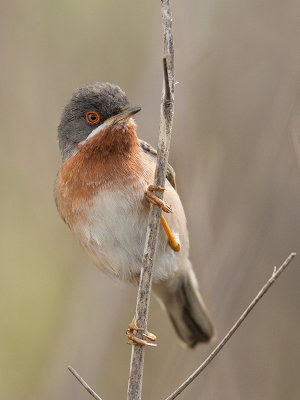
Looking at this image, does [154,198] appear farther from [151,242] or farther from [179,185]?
[179,185]

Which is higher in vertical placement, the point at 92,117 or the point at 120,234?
the point at 92,117

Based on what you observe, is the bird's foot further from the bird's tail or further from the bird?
the bird's tail

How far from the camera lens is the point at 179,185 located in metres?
5.84

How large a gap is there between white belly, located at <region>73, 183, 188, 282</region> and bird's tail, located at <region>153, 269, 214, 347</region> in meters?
0.83

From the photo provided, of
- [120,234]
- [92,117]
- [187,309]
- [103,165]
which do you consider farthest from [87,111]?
[187,309]

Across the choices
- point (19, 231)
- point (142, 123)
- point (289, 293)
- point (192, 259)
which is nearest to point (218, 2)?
point (142, 123)

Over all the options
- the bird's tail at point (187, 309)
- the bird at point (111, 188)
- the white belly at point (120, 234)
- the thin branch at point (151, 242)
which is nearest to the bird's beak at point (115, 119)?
the bird at point (111, 188)

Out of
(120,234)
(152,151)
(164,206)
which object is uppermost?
(152,151)

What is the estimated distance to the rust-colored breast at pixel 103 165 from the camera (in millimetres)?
4238

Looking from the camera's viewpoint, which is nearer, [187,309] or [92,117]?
[92,117]

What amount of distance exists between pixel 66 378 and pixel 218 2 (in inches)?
148

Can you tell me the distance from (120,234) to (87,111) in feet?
3.06

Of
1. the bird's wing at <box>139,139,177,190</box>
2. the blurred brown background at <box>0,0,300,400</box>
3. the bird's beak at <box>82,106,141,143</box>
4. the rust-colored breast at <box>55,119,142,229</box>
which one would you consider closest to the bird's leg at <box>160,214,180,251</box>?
the rust-colored breast at <box>55,119,142,229</box>

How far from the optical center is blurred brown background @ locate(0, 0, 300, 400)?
514cm
